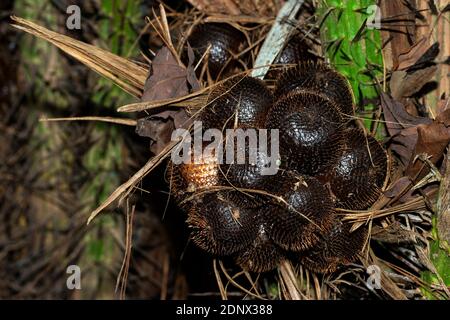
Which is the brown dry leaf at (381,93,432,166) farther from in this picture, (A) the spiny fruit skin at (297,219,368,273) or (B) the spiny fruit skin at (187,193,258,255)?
(B) the spiny fruit skin at (187,193,258,255)

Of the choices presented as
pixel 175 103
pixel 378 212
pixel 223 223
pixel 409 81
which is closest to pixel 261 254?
pixel 223 223

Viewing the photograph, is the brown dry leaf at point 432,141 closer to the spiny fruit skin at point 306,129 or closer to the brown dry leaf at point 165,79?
the spiny fruit skin at point 306,129

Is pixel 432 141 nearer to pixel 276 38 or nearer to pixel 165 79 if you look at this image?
pixel 276 38

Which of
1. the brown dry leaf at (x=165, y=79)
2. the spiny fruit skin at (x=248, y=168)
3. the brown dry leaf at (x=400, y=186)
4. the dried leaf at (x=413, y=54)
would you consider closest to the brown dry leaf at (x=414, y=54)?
the dried leaf at (x=413, y=54)

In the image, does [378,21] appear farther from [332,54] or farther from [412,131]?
[412,131]
